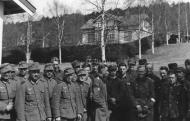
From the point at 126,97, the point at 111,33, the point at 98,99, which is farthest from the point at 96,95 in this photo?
the point at 111,33

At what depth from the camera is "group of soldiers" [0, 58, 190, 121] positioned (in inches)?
232

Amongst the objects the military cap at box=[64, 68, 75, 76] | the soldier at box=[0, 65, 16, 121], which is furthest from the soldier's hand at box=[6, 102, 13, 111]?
the military cap at box=[64, 68, 75, 76]

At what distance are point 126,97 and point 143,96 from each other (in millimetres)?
379

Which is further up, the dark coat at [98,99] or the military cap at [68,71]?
the military cap at [68,71]

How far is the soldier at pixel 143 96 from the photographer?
23.0ft

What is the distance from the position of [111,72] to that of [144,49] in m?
41.8

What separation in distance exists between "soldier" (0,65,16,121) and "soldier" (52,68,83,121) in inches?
33.2

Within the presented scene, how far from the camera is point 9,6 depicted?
9.24 m

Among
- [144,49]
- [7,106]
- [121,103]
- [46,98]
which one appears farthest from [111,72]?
[144,49]

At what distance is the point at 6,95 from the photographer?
5.82 meters

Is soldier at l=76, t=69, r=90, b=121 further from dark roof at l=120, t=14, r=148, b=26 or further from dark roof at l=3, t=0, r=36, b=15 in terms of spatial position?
dark roof at l=120, t=14, r=148, b=26

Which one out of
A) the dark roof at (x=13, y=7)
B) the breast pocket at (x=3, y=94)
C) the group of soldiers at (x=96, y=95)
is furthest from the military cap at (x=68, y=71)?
the dark roof at (x=13, y=7)

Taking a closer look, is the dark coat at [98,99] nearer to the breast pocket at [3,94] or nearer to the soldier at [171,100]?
the soldier at [171,100]

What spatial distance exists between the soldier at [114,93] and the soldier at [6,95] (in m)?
2.32
